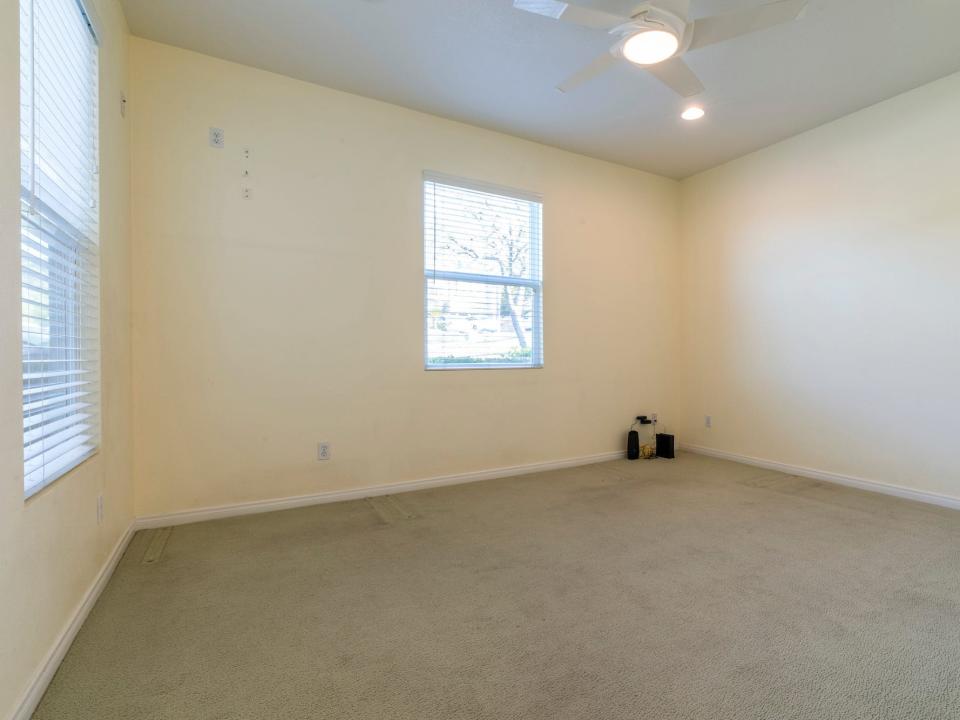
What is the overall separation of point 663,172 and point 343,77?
3273mm

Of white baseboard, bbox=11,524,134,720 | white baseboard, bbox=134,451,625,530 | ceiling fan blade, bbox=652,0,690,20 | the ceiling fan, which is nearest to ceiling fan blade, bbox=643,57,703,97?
Result: the ceiling fan

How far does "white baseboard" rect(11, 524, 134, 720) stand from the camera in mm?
1299

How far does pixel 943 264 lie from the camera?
122 inches

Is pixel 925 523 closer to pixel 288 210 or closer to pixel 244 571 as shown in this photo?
pixel 244 571

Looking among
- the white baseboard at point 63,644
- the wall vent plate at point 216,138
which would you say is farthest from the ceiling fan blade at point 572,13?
the white baseboard at point 63,644

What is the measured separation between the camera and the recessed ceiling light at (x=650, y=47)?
2.11 meters

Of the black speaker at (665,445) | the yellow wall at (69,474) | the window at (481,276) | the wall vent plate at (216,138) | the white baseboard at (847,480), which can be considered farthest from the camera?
the black speaker at (665,445)

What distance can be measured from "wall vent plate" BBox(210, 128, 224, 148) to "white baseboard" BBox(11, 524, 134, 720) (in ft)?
7.76

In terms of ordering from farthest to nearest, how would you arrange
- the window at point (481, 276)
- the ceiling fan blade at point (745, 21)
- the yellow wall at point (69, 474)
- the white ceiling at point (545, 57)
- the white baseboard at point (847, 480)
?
1. the window at point (481, 276)
2. the white baseboard at point (847, 480)
3. the white ceiling at point (545, 57)
4. the ceiling fan blade at point (745, 21)
5. the yellow wall at point (69, 474)

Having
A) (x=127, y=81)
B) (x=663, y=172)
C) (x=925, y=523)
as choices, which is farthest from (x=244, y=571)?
(x=663, y=172)

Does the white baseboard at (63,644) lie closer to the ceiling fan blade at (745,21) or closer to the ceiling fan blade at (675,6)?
the ceiling fan blade at (675,6)

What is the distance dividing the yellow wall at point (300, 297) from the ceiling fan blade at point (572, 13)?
5.46ft

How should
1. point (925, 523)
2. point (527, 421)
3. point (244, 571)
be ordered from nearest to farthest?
1. point (244, 571)
2. point (925, 523)
3. point (527, 421)

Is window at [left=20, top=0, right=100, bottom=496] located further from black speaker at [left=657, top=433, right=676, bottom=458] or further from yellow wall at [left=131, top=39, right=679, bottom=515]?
black speaker at [left=657, top=433, right=676, bottom=458]
